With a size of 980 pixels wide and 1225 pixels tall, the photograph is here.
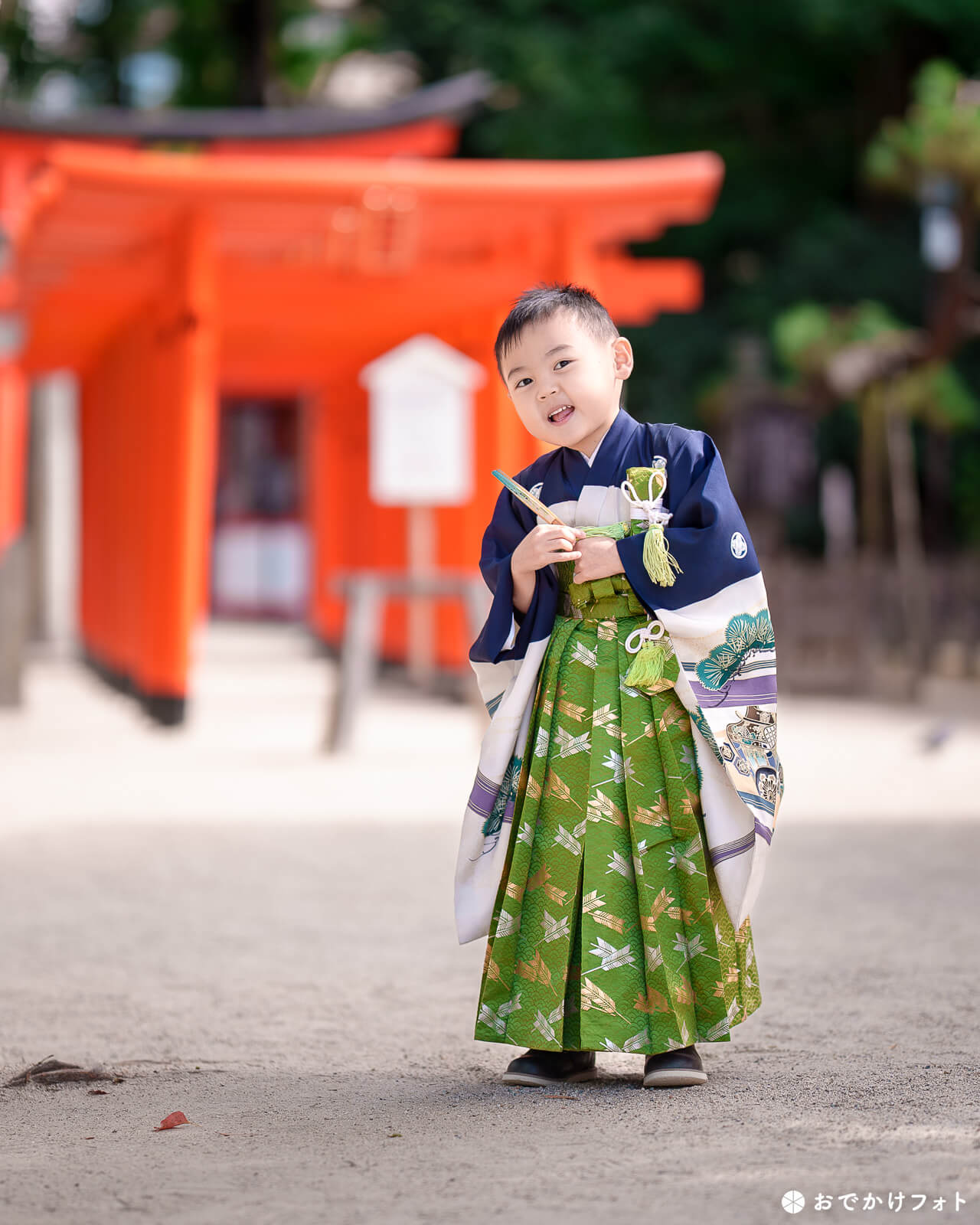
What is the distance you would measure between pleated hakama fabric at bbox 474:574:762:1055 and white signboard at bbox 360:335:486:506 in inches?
248

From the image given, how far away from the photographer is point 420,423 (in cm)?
875

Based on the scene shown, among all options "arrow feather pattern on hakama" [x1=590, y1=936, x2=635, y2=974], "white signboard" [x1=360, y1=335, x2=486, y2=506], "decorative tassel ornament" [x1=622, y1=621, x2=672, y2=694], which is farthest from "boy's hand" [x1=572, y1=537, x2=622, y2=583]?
"white signboard" [x1=360, y1=335, x2=486, y2=506]

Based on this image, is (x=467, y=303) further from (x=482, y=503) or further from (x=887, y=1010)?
(x=887, y=1010)

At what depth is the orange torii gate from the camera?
776cm

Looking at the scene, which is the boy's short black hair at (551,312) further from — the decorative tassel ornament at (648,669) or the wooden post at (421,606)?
the wooden post at (421,606)

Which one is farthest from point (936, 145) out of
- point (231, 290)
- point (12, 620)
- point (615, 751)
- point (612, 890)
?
point (612, 890)

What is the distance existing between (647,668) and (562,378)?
1.61 ft

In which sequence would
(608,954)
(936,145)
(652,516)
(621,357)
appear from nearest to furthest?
(608,954) < (652,516) < (621,357) < (936,145)

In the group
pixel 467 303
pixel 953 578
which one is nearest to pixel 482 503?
pixel 467 303

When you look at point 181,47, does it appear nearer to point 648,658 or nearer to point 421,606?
point 421,606

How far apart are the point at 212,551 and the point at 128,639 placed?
6489mm

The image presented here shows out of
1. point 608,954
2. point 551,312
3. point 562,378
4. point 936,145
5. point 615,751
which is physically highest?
point 936,145

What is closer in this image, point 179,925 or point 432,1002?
point 432,1002

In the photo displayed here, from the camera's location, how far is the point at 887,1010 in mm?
2875
